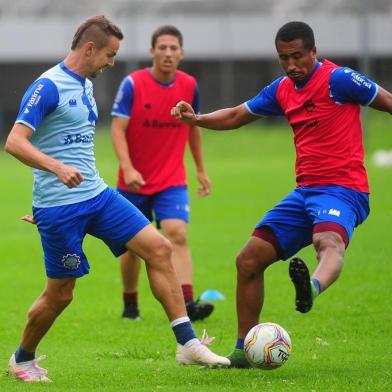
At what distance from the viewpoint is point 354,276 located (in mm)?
13180

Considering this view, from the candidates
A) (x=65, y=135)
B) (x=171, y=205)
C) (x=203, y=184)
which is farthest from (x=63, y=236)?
(x=203, y=184)

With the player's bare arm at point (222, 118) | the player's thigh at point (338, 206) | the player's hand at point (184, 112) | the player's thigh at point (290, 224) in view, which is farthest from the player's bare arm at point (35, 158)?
the player's thigh at point (338, 206)

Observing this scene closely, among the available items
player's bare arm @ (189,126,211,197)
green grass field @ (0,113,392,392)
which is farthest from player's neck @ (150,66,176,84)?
green grass field @ (0,113,392,392)

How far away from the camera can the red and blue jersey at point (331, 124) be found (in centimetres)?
768

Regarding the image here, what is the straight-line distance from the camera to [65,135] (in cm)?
753

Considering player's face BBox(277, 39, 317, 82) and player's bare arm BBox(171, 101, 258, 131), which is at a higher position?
player's face BBox(277, 39, 317, 82)

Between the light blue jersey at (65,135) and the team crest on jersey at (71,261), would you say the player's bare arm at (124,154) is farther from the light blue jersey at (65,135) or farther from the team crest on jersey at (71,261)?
the team crest on jersey at (71,261)

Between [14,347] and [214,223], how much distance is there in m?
11.3

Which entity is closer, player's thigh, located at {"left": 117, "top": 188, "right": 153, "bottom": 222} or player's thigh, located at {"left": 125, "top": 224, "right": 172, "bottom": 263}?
player's thigh, located at {"left": 125, "top": 224, "right": 172, "bottom": 263}

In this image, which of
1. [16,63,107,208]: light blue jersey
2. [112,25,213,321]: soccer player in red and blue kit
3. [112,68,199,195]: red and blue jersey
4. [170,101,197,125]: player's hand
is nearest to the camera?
[16,63,107,208]: light blue jersey

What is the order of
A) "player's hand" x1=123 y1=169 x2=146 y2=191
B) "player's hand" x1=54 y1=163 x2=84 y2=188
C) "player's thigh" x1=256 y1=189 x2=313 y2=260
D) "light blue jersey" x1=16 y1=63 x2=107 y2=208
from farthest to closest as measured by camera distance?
"player's hand" x1=123 y1=169 x2=146 y2=191
"player's thigh" x1=256 y1=189 x2=313 y2=260
"light blue jersey" x1=16 y1=63 x2=107 y2=208
"player's hand" x1=54 y1=163 x2=84 y2=188

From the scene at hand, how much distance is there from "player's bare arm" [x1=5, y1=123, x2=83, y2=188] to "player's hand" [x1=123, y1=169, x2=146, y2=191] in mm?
3258

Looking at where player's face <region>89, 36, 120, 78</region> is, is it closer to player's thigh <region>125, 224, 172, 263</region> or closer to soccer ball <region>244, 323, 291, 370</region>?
player's thigh <region>125, 224, 172, 263</region>

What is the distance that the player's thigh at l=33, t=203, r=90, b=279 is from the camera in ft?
24.7
